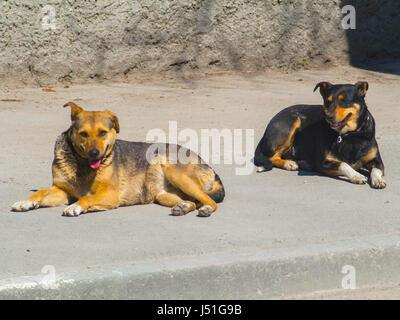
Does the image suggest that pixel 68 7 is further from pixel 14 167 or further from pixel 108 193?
pixel 108 193

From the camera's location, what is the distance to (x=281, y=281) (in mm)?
4746

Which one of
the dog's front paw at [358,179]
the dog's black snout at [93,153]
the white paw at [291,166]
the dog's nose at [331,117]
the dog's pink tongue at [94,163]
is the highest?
the dog's black snout at [93,153]

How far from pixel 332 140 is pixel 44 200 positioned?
3.23 meters

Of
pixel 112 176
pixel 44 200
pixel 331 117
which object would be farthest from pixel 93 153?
pixel 331 117

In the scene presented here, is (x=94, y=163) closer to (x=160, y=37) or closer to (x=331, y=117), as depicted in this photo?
(x=331, y=117)

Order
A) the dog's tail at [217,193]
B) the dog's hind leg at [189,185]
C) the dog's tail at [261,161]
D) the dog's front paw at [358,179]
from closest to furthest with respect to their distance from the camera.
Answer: the dog's hind leg at [189,185] → the dog's tail at [217,193] → the dog's front paw at [358,179] → the dog's tail at [261,161]

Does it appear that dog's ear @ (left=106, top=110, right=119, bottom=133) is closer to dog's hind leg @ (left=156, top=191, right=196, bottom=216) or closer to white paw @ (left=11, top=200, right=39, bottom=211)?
dog's hind leg @ (left=156, top=191, right=196, bottom=216)

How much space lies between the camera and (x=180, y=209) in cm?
593

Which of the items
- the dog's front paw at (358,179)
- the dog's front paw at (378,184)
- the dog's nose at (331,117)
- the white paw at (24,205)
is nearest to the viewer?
the white paw at (24,205)

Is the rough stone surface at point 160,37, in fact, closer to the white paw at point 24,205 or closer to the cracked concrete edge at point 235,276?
the white paw at point 24,205

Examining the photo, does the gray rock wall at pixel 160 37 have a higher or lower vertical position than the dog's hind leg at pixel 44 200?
higher

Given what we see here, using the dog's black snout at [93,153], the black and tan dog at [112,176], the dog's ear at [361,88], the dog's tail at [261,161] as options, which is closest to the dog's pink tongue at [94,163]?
the black and tan dog at [112,176]

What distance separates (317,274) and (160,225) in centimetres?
139

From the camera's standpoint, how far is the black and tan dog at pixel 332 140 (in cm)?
735
